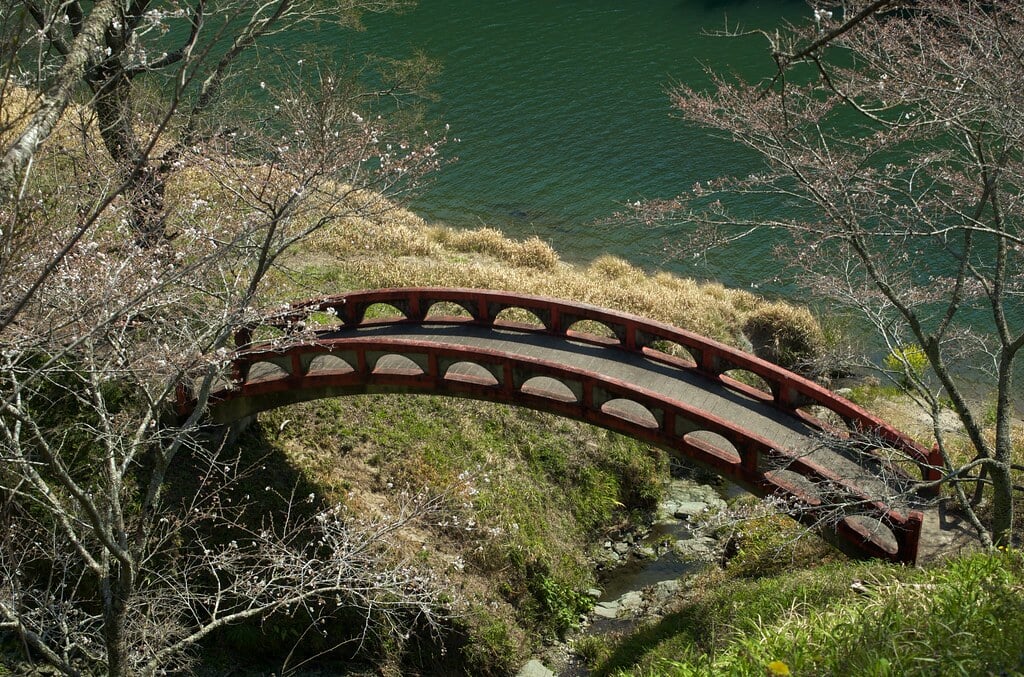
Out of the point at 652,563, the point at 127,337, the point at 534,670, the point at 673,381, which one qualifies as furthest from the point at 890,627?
Result: the point at 652,563

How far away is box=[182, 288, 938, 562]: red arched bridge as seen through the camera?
436 inches

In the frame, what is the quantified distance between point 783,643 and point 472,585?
840 centimetres

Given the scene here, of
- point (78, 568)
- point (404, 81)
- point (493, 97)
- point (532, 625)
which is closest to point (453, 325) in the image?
point (532, 625)

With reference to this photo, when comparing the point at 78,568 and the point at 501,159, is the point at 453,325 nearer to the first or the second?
the point at 78,568

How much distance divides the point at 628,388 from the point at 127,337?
6518 mm

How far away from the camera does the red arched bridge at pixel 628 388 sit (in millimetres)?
11070

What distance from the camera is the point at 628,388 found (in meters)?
12.2

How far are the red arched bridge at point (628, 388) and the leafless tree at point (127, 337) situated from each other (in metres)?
1.40

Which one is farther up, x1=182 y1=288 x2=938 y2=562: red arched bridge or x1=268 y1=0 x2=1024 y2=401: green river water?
x1=268 y1=0 x2=1024 y2=401: green river water

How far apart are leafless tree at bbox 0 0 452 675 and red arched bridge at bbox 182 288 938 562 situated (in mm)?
1403

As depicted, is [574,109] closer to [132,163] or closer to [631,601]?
[631,601]

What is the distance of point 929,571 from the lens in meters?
9.20

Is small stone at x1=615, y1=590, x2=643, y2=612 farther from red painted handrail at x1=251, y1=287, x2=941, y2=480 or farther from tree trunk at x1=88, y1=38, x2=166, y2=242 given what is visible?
tree trunk at x1=88, y1=38, x2=166, y2=242

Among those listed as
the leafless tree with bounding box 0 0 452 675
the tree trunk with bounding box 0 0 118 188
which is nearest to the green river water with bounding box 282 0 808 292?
the leafless tree with bounding box 0 0 452 675
